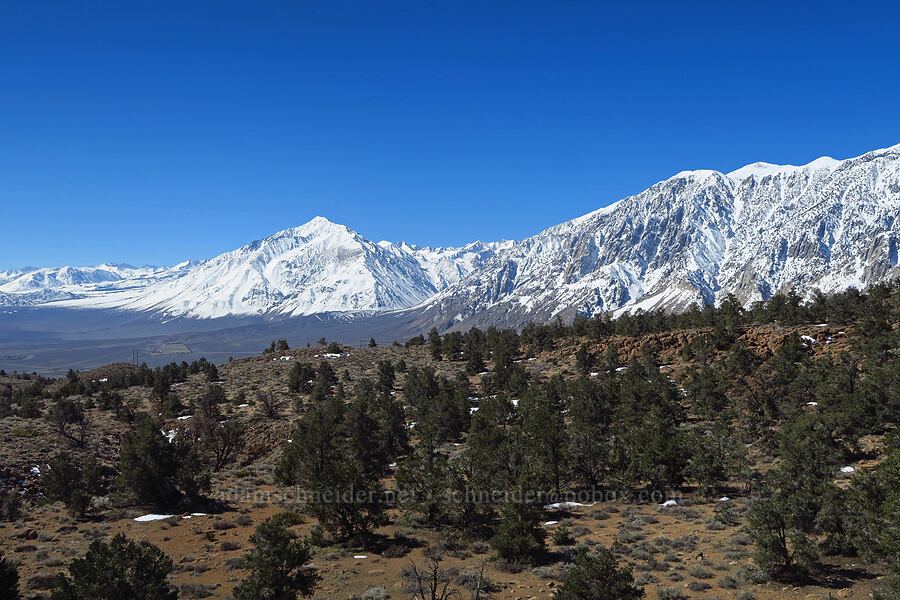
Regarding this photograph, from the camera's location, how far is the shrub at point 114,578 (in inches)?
645

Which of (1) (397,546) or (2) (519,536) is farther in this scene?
(1) (397,546)

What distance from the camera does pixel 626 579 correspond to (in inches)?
700

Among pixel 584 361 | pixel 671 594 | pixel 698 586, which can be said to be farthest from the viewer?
pixel 584 361

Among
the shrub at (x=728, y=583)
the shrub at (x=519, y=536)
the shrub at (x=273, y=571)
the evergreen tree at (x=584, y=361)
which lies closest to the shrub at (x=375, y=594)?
the shrub at (x=273, y=571)

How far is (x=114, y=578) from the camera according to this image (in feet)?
55.3

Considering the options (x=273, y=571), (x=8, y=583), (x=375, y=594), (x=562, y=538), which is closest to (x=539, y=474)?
(x=562, y=538)

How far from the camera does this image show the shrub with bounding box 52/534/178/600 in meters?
16.4

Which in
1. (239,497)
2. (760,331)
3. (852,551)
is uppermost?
(760,331)

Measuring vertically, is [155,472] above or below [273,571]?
below

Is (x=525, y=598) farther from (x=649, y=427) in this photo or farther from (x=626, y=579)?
(x=649, y=427)

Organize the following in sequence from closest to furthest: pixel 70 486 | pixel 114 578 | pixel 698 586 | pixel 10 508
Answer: pixel 114 578, pixel 698 586, pixel 10 508, pixel 70 486

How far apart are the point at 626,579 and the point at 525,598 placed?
16.8 ft

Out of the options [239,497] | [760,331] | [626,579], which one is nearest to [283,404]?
[239,497]

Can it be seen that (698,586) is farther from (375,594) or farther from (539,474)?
(539,474)
